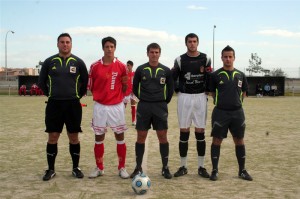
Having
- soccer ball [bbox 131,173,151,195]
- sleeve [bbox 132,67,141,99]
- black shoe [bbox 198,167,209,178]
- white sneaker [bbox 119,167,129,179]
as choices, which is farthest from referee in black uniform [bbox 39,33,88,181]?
black shoe [bbox 198,167,209,178]

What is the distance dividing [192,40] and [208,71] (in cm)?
60

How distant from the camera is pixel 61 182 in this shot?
18.7 feet

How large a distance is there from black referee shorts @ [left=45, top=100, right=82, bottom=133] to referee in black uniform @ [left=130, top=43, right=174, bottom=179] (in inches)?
41.1

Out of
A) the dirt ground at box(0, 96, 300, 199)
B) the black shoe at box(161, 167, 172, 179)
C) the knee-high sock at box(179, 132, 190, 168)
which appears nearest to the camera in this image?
the dirt ground at box(0, 96, 300, 199)

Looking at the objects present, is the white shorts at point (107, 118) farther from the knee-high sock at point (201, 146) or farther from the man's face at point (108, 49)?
the knee-high sock at point (201, 146)

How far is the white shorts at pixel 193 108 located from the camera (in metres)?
6.12

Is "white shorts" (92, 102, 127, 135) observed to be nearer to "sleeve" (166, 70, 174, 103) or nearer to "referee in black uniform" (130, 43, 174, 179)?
"referee in black uniform" (130, 43, 174, 179)

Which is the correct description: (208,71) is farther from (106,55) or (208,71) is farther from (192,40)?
(106,55)

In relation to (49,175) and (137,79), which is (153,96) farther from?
(49,175)

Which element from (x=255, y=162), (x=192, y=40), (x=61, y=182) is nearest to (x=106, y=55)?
(x=192, y=40)

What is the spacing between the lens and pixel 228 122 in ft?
19.5

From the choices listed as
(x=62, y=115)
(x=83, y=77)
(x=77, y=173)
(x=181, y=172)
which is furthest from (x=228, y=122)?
(x=62, y=115)

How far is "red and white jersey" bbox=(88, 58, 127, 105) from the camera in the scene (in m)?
5.98

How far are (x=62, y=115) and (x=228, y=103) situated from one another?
2.74 m
